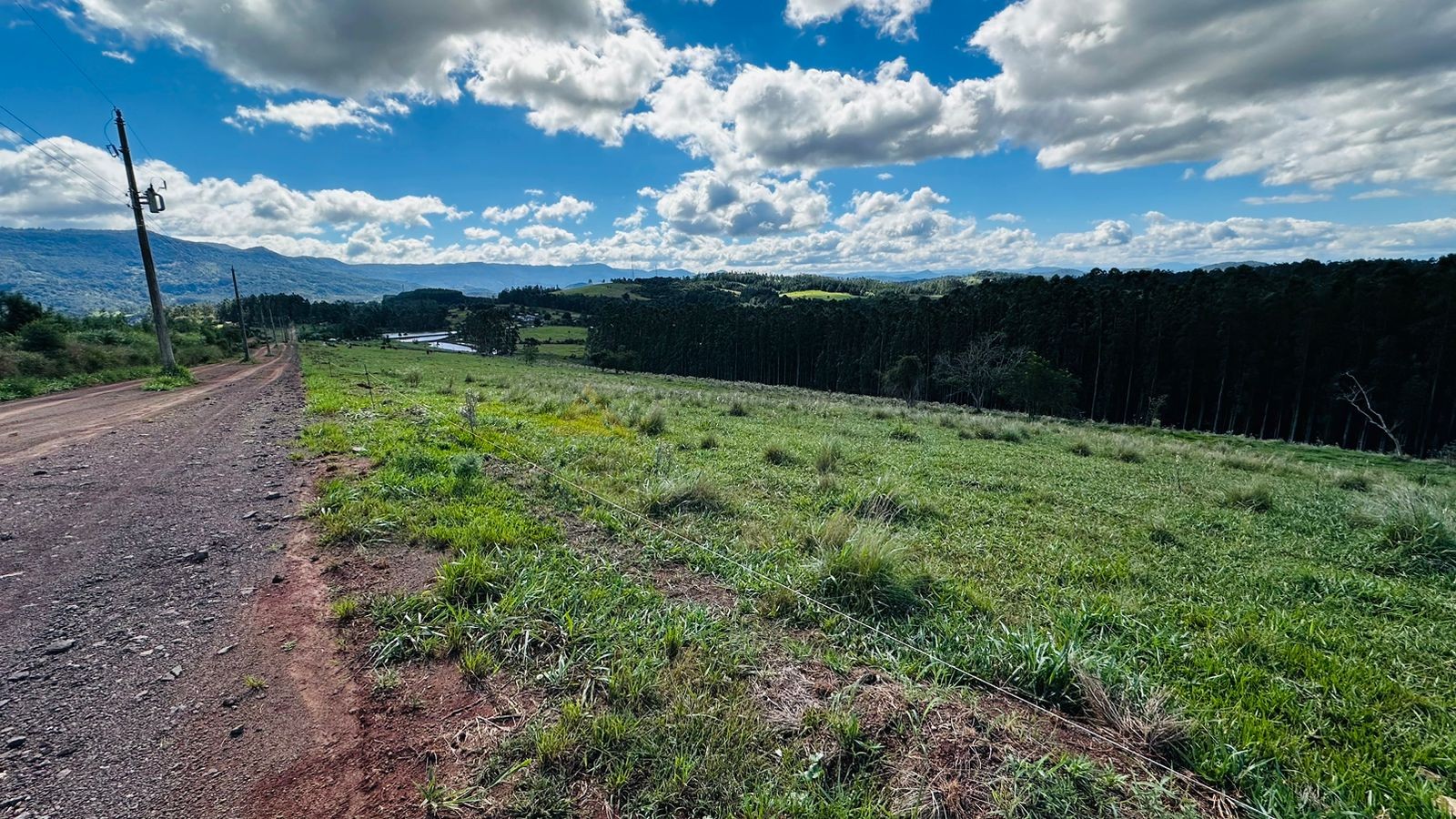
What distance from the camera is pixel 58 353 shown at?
858 inches

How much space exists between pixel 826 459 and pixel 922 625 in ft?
20.8

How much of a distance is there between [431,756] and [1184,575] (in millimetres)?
7019

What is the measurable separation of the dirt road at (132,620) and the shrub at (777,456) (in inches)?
295

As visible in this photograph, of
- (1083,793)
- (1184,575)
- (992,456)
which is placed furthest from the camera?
(992,456)

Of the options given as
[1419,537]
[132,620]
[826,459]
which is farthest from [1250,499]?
[132,620]

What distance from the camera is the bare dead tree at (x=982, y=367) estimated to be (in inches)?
1981

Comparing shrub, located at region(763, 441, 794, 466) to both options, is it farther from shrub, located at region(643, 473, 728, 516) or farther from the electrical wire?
the electrical wire

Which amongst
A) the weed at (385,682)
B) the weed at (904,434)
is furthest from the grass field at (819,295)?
the weed at (385,682)

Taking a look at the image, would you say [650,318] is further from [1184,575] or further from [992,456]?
[1184,575]

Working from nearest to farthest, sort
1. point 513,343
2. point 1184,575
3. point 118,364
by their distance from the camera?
point 1184,575, point 118,364, point 513,343

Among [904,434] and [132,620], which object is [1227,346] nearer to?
[904,434]

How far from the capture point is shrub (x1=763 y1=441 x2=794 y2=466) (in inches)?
417

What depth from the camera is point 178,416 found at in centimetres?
1294

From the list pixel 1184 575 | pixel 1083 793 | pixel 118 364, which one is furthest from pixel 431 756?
pixel 118 364
